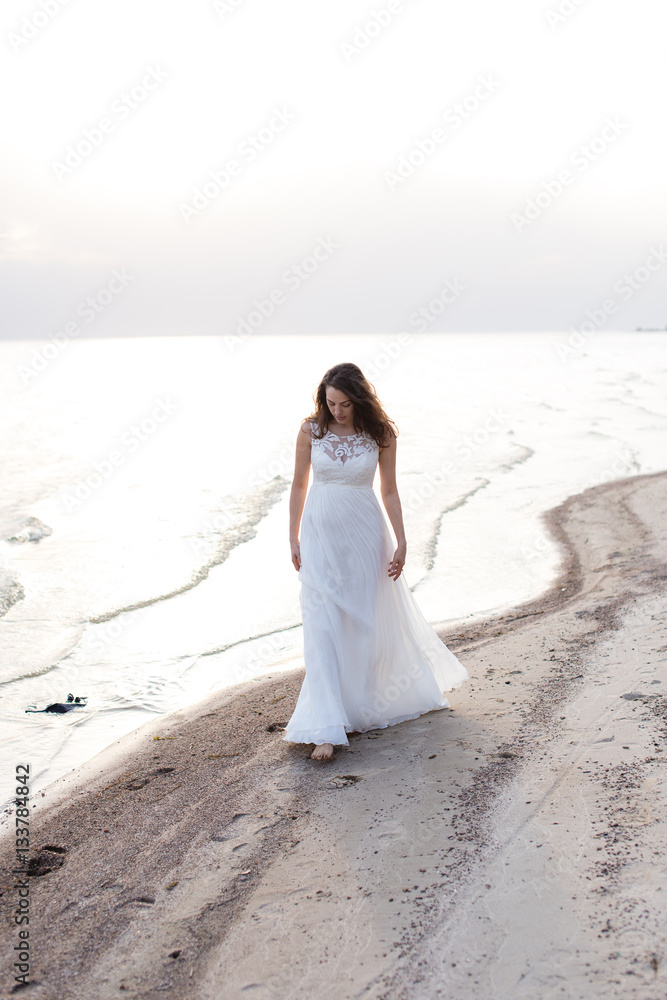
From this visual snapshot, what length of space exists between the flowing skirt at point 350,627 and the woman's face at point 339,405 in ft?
1.36

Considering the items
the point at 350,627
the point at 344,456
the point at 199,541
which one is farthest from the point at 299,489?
the point at 199,541

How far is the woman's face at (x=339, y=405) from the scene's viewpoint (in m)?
4.36

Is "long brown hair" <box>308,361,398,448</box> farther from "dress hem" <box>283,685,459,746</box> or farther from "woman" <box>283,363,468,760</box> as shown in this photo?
"dress hem" <box>283,685,459,746</box>

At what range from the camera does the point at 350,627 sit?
4.55 metres

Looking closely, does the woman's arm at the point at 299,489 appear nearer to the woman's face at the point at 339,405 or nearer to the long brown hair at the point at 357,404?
the long brown hair at the point at 357,404

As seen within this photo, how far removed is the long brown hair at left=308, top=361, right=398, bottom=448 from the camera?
435 cm

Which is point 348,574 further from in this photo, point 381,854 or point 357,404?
point 381,854

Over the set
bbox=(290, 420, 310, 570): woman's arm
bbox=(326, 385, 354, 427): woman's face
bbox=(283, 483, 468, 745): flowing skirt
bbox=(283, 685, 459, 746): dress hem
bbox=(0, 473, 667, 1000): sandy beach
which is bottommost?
bbox=(0, 473, 667, 1000): sandy beach

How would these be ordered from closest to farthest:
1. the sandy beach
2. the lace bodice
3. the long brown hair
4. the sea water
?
the sandy beach
the long brown hair
the lace bodice
the sea water

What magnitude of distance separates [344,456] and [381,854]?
2.18m

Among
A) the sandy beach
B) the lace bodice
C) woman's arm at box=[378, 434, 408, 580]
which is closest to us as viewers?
the sandy beach

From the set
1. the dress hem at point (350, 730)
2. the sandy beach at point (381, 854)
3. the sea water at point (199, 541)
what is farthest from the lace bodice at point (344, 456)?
the sea water at point (199, 541)

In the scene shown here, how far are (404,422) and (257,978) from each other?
27485 mm

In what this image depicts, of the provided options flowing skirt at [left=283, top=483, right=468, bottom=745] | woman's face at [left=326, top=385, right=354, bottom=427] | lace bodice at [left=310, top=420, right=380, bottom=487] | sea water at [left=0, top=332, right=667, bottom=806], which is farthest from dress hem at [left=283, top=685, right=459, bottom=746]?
woman's face at [left=326, top=385, right=354, bottom=427]
